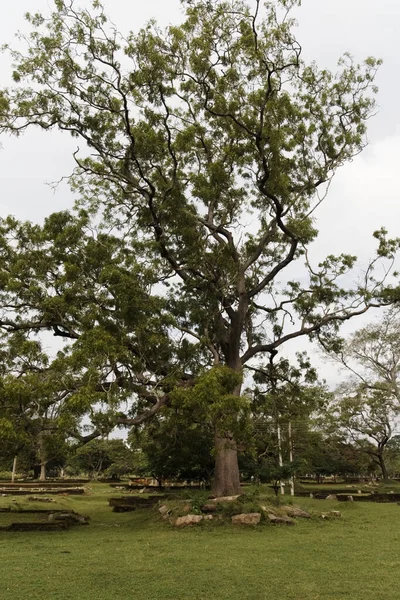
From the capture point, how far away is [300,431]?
3481 cm

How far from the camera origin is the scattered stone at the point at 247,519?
12.1 m

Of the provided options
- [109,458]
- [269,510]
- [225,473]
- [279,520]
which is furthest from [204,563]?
[109,458]

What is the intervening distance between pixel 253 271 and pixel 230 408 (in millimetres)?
8678

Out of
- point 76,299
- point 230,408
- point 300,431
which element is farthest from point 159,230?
point 300,431

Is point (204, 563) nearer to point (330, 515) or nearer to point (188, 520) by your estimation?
point (188, 520)

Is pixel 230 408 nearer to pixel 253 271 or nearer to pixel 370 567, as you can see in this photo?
pixel 370 567

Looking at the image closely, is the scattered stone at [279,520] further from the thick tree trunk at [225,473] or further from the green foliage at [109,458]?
the green foliage at [109,458]

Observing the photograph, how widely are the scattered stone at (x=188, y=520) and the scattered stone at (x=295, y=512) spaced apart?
2.68m

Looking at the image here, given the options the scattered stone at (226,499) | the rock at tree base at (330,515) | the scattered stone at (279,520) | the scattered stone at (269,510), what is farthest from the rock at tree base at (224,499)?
the rock at tree base at (330,515)

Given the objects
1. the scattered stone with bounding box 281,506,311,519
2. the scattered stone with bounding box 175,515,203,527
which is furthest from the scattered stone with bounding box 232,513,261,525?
the scattered stone with bounding box 281,506,311,519

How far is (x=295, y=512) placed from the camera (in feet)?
44.4

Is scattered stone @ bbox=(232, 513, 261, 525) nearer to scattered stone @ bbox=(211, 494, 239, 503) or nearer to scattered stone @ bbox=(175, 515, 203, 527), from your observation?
scattered stone @ bbox=(175, 515, 203, 527)

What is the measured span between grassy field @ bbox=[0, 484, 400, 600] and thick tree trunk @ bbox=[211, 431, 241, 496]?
2.73m

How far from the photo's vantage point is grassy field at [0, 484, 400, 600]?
612 centimetres
